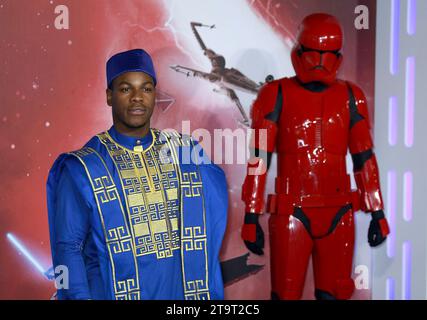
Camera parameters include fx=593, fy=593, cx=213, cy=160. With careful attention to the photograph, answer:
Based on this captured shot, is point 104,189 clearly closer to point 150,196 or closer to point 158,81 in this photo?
point 150,196

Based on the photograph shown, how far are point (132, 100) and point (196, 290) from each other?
31.4 inches

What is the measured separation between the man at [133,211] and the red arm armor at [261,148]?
0.57ft

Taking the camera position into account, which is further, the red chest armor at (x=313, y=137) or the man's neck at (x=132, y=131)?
the red chest armor at (x=313, y=137)

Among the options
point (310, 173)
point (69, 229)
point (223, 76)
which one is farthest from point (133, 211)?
point (223, 76)

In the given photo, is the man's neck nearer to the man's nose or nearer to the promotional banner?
the man's nose

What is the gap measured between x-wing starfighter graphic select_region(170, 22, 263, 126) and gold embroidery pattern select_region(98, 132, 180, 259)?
2.49ft

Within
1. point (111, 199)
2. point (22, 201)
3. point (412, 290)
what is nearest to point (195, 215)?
point (111, 199)

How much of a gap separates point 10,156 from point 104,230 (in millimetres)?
930

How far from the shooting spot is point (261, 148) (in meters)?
2.54

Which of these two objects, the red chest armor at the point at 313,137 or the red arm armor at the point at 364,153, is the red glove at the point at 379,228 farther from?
the red chest armor at the point at 313,137

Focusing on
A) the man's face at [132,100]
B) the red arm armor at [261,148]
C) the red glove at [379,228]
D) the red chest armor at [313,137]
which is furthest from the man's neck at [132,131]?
the red glove at [379,228]

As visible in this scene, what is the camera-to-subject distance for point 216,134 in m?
3.05

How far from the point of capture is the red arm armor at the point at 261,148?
2512mm
